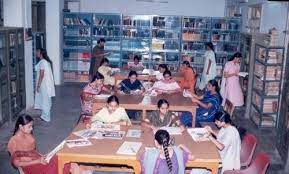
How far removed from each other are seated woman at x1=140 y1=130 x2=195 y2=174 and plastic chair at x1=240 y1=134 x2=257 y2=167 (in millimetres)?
1332

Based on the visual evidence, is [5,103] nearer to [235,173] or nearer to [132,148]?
[132,148]

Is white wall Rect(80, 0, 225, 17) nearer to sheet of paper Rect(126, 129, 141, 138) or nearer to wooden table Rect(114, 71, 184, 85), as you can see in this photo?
wooden table Rect(114, 71, 184, 85)

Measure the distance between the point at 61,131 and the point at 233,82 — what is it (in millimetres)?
4135

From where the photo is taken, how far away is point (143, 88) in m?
7.45

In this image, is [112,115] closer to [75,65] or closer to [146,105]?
[146,105]

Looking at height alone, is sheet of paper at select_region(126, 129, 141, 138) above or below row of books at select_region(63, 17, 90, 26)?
below

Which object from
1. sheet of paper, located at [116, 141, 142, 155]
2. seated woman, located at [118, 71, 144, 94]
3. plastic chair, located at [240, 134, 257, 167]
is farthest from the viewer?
seated woman, located at [118, 71, 144, 94]

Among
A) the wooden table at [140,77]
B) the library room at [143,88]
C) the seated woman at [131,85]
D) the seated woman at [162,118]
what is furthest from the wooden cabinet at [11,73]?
the seated woman at [162,118]

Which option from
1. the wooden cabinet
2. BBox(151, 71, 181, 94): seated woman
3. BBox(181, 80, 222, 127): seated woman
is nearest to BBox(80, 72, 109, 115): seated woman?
BBox(151, 71, 181, 94): seated woman

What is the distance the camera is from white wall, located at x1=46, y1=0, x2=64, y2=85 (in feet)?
38.0

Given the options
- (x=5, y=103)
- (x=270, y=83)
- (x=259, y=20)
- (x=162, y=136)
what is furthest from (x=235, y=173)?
(x=259, y=20)

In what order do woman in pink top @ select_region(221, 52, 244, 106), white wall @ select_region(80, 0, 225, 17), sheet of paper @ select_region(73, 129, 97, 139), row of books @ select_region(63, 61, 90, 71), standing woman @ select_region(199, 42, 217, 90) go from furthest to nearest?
white wall @ select_region(80, 0, 225, 17), row of books @ select_region(63, 61, 90, 71), standing woman @ select_region(199, 42, 217, 90), woman in pink top @ select_region(221, 52, 244, 106), sheet of paper @ select_region(73, 129, 97, 139)

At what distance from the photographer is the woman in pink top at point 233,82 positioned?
8828 millimetres

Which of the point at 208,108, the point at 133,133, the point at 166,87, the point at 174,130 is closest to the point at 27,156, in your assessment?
the point at 133,133
